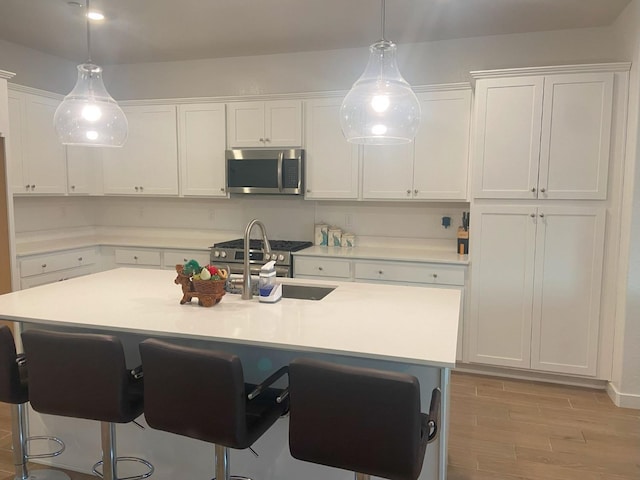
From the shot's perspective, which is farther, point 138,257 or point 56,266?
point 138,257

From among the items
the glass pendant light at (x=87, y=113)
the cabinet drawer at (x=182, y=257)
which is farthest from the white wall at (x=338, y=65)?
the glass pendant light at (x=87, y=113)

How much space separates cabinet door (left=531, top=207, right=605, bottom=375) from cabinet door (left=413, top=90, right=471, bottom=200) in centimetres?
73

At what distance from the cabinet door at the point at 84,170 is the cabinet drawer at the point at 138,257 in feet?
2.46

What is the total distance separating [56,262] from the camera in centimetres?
429

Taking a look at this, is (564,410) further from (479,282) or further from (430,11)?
(430,11)

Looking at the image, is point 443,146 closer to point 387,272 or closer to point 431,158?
point 431,158

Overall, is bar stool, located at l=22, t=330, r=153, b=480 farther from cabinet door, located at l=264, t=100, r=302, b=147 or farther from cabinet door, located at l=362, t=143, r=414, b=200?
cabinet door, located at l=264, t=100, r=302, b=147

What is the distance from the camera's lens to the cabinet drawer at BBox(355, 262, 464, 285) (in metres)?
3.80

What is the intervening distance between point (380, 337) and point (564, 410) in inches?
84.6

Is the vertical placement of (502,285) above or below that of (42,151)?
below

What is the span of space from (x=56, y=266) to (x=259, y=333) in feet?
10.5

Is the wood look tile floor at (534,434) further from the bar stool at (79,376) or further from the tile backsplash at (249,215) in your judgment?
the tile backsplash at (249,215)

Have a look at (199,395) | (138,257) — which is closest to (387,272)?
(138,257)

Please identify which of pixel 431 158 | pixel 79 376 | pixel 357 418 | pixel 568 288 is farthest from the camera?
pixel 431 158
